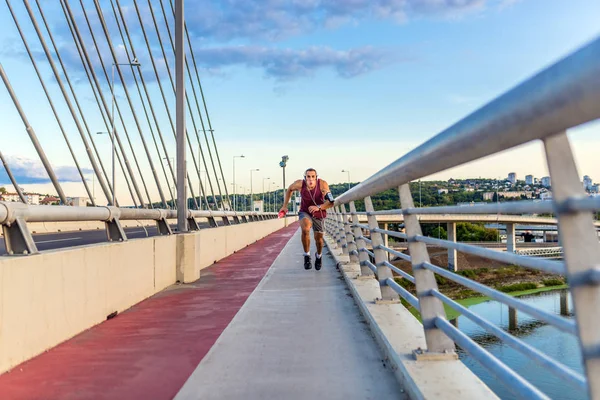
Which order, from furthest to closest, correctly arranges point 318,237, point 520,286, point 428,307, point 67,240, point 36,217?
point 520,286, point 67,240, point 318,237, point 36,217, point 428,307

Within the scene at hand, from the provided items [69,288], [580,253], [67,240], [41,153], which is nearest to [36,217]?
[69,288]

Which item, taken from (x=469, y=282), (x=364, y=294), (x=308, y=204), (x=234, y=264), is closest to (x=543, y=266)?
(x=469, y=282)

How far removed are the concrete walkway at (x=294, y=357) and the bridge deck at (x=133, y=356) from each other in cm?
21

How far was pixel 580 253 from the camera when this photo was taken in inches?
62.4

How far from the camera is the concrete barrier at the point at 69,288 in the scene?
12.4ft

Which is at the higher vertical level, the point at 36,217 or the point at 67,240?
the point at 36,217

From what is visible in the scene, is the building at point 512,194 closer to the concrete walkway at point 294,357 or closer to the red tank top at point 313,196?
the concrete walkway at point 294,357

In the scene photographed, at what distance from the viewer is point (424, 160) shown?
295 centimetres

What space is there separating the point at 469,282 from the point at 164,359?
2.51m

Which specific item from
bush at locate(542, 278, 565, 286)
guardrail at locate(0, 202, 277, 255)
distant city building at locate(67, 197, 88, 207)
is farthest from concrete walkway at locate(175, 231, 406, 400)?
bush at locate(542, 278, 565, 286)

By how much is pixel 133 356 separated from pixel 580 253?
3.49 m

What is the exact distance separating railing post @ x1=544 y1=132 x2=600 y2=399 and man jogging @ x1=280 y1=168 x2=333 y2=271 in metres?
7.45

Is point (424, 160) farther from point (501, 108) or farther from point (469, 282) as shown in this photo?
point (501, 108)

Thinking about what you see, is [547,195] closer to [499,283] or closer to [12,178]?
[12,178]
